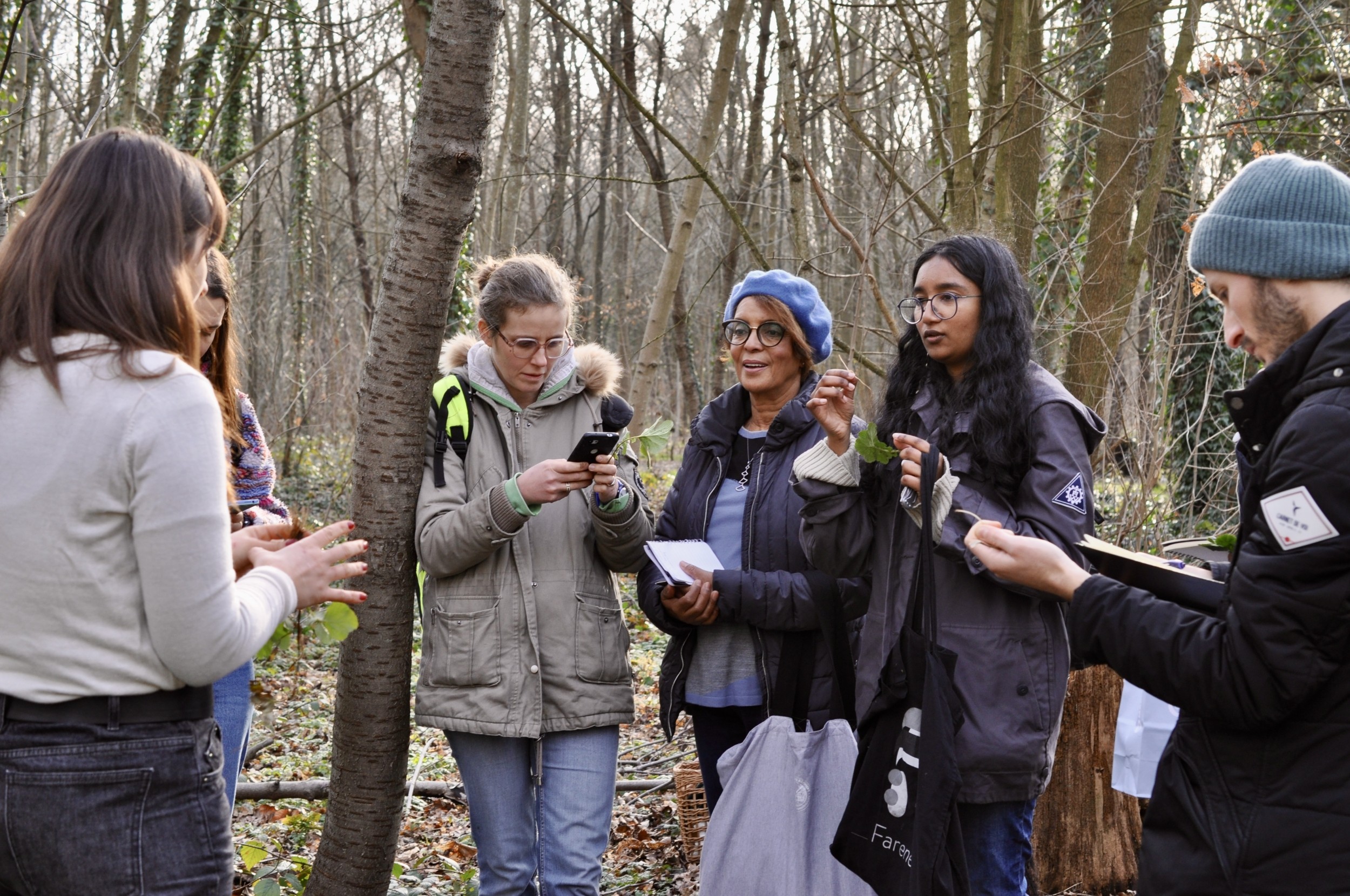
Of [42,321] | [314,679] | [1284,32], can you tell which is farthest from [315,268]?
[42,321]

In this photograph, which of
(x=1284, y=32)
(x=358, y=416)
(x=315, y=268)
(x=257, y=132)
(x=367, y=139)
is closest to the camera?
(x=358, y=416)

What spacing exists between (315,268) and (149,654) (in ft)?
57.2

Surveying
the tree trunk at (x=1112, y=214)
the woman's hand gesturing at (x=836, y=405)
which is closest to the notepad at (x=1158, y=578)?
the woman's hand gesturing at (x=836, y=405)

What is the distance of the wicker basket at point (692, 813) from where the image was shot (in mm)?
4461

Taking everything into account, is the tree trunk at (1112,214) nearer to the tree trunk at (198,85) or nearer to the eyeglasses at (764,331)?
the eyeglasses at (764,331)

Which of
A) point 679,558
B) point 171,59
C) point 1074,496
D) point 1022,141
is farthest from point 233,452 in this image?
point 171,59

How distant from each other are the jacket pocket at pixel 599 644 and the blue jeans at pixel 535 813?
0.59 feet

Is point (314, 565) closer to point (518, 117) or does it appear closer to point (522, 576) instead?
point (522, 576)

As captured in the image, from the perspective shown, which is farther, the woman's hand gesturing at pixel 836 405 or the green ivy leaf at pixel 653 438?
the green ivy leaf at pixel 653 438

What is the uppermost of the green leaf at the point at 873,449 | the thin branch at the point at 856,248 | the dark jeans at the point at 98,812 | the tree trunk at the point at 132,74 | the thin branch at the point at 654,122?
the tree trunk at the point at 132,74

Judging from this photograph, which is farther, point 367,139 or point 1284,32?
point 367,139

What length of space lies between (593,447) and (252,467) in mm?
1190

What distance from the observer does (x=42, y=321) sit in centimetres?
182

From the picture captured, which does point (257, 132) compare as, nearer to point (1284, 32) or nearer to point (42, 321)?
point (1284, 32)
